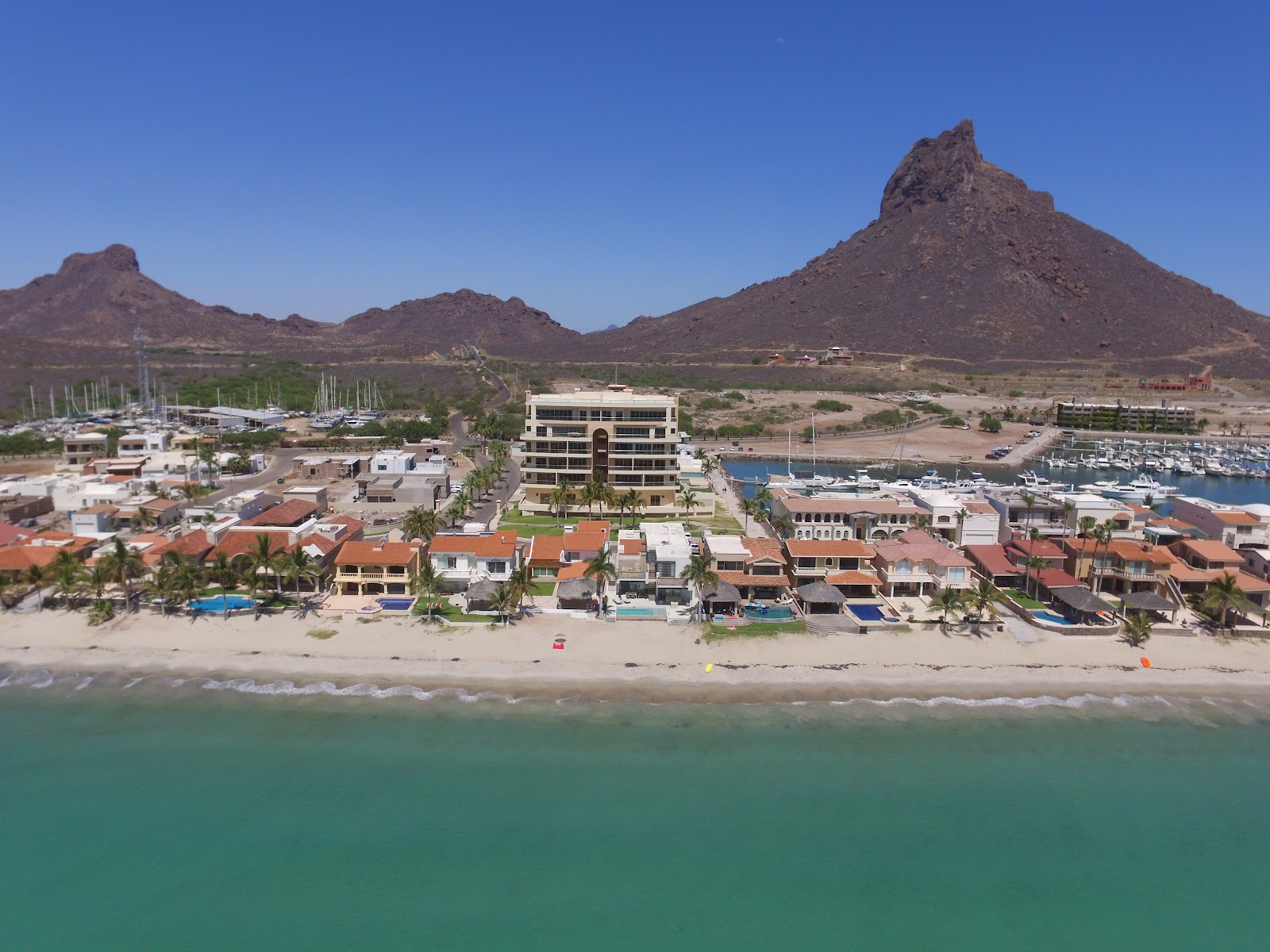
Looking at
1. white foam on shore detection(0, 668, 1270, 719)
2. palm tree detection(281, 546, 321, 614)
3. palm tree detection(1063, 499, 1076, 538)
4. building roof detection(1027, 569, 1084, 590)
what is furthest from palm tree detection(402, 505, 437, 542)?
palm tree detection(1063, 499, 1076, 538)

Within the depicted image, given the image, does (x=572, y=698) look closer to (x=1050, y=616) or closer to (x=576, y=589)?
(x=576, y=589)

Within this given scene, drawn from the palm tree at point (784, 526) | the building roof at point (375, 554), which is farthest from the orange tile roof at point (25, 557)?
the palm tree at point (784, 526)

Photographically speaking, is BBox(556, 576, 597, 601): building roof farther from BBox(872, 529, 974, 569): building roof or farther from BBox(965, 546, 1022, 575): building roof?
BBox(965, 546, 1022, 575): building roof

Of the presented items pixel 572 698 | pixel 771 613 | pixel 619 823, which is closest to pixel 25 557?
pixel 572 698

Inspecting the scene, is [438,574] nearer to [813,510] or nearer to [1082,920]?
[813,510]

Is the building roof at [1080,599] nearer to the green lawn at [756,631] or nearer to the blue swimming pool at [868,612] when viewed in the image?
the blue swimming pool at [868,612]
